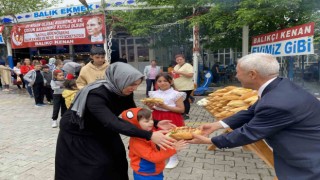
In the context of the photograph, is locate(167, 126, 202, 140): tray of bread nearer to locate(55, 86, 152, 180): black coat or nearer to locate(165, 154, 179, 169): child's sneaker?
locate(55, 86, 152, 180): black coat

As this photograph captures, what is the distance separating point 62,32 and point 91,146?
9.82 meters

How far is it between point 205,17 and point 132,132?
7325 mm

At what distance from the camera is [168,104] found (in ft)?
12.6

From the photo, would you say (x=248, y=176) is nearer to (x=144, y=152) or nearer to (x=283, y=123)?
(x=144, y=152)

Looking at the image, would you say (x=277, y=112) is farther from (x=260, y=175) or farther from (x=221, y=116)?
(x=260, y=175)

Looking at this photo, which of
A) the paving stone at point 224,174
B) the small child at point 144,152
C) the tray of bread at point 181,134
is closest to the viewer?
the tray of bread at point 181,134

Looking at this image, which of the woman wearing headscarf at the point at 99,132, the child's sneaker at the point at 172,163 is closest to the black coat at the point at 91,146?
the woman wearing headscarf at the point at 99,132

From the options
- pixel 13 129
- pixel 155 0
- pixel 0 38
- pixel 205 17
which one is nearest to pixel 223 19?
pixel 205 17

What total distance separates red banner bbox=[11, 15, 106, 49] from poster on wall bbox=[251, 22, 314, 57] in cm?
527

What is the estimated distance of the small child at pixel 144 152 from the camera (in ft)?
7.75

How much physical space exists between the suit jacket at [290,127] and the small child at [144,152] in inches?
30.4

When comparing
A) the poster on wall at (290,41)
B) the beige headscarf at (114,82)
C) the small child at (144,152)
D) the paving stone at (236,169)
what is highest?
the poster on wall at (290,41)

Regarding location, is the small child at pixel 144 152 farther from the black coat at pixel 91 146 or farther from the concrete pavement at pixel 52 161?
the concrete pavement at pixel 52 161

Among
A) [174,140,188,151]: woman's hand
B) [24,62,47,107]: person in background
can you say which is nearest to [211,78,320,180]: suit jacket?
[174,140,188,151]: woman's hand
